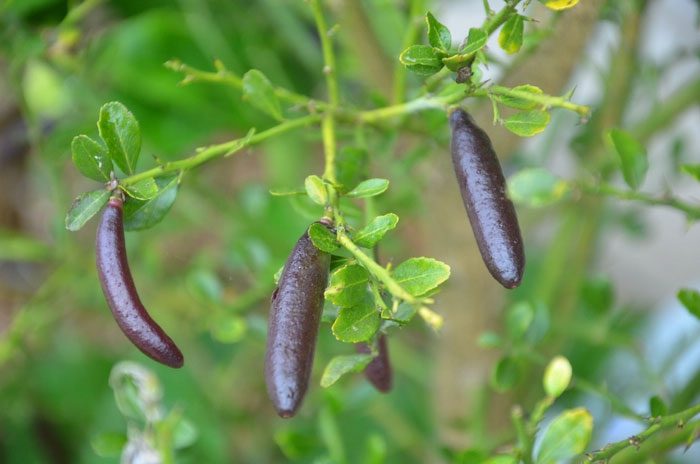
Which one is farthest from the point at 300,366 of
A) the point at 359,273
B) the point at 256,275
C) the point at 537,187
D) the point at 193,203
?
the point at 193,203

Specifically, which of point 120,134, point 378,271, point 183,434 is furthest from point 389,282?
point 183,434

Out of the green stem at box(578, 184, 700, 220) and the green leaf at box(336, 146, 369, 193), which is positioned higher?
the green leaf at box(336, 146, 369, 193)

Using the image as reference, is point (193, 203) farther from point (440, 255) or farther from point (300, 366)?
point (300, 366)

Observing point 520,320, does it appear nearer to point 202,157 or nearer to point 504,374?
point 504,374

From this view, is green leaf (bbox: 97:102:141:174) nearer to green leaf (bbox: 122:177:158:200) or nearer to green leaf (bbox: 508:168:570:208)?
green leaf (bbox: 122:177:158:200)

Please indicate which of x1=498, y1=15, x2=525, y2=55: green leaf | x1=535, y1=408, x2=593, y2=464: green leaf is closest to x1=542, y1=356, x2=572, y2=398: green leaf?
x1=535, y1=408, x2=593, y2=464: green leaf

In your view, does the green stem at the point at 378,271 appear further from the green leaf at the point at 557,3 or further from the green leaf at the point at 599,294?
the green leaf at the point at 599,294
